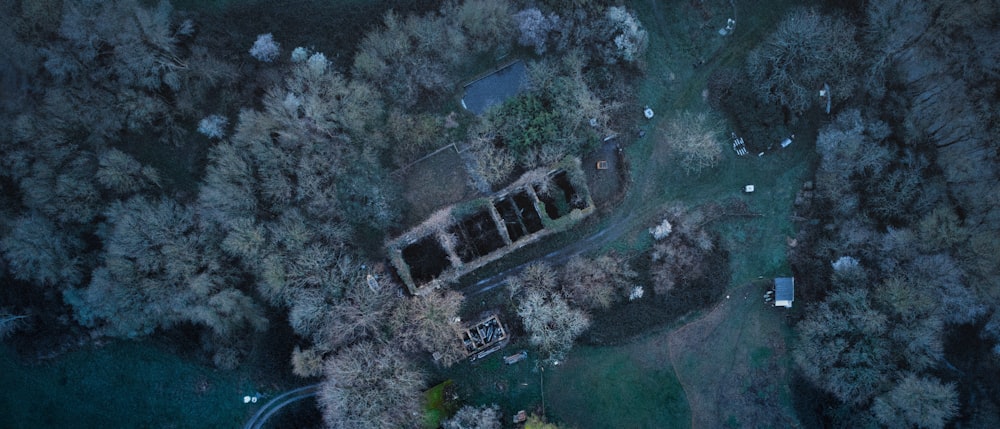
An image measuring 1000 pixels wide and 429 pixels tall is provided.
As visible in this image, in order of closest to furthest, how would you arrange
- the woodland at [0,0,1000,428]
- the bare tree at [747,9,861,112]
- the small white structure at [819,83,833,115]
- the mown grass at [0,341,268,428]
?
the woodland at [0,0,1000,428] < the bare tree at [747,9,861,112] < the mown grass at [0,341,268,428] < the small white structure at [819,83,833,115]

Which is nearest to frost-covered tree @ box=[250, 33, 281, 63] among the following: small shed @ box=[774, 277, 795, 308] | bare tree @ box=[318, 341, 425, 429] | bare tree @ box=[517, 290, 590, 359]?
bare tree @ box=[318, 341, 425, 429]

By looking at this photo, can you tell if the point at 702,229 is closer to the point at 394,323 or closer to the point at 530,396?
the point at 530,396

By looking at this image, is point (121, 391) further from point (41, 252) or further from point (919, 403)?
point (919, 403)

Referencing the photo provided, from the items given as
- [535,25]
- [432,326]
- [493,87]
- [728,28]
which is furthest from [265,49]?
[728,28]

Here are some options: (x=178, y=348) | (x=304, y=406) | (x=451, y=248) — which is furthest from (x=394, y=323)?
(x=178, y=348)

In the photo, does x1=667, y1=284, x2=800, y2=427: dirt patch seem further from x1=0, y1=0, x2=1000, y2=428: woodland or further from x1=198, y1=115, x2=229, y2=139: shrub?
x1=198, y1=115, x2=229, y2=139: shrub

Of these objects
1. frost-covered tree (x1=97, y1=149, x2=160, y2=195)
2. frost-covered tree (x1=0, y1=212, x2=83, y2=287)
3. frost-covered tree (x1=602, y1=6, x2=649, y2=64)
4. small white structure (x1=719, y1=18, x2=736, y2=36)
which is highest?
frost-covered tree (x1=97, y1=149, x2=160, y2=195)
